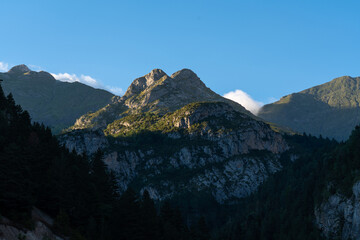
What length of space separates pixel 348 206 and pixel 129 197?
11147 cm

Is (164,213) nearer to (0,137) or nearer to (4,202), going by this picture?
(0,137)

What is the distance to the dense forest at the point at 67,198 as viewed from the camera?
2734 inches

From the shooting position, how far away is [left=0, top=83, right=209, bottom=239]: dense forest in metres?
69.4

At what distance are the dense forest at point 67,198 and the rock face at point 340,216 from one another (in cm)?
8066

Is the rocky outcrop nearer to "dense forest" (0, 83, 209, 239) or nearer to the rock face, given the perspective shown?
"dense forest" (0, 83, 209, 239)

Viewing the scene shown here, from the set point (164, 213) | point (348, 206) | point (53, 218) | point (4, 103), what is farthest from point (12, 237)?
point (348, 206)

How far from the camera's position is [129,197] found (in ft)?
330

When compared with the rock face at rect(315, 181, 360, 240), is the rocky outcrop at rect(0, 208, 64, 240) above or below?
above

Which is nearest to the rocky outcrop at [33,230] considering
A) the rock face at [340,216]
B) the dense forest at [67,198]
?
the dense forest at [67,198]

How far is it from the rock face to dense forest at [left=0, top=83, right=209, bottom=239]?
8066cm

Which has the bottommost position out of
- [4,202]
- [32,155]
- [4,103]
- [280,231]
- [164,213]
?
[280,231]

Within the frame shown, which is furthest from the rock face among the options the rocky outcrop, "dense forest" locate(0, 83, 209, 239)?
the rocky outcrop

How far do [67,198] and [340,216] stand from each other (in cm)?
13067

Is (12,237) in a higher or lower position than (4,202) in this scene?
lower
